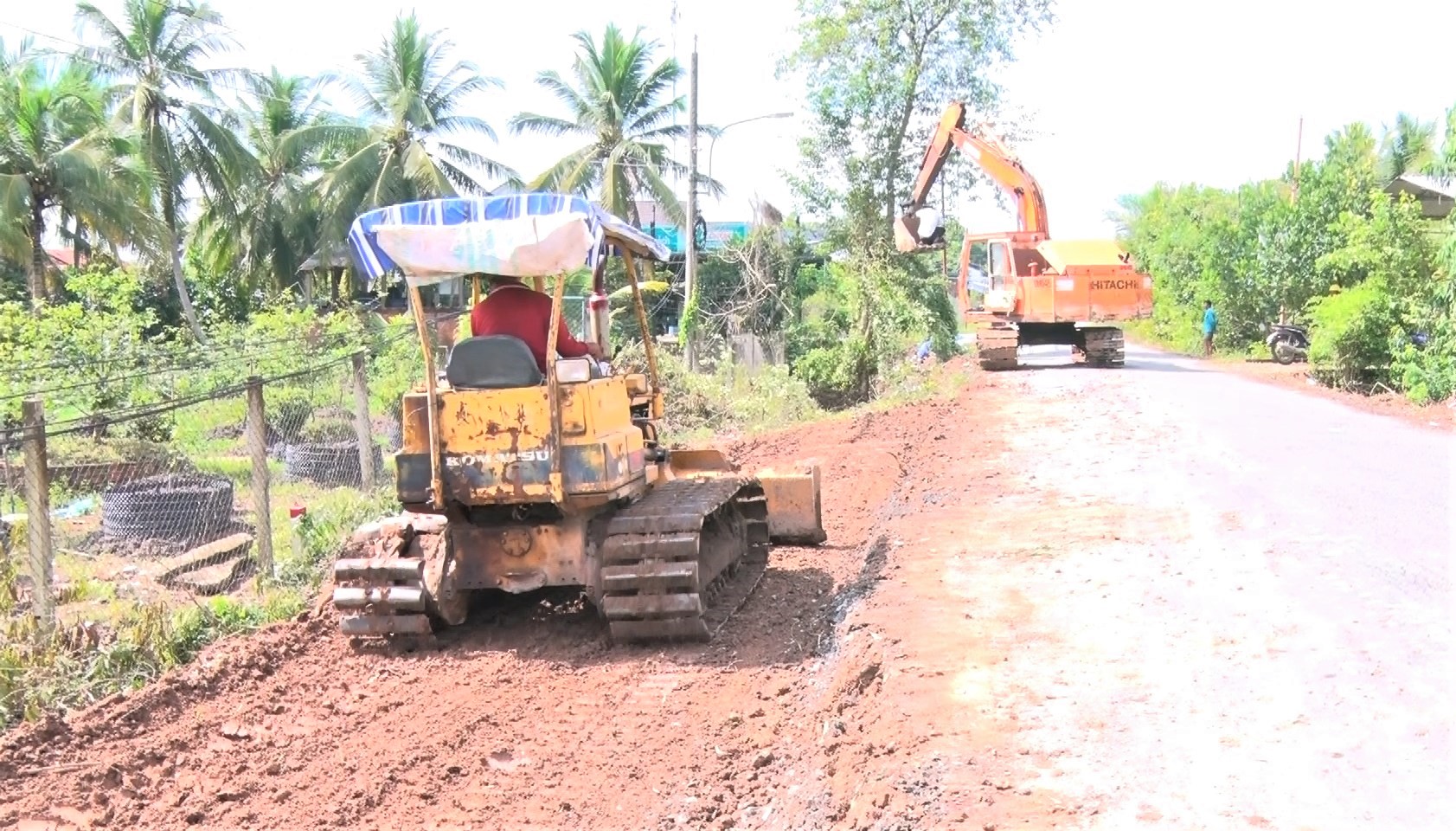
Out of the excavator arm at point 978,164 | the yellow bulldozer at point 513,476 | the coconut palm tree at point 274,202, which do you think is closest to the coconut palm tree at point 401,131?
the coconut palm tree at point 274,202

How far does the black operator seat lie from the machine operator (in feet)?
0.76

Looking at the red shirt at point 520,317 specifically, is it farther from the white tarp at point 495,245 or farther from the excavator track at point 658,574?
the excavator track at point 658,574

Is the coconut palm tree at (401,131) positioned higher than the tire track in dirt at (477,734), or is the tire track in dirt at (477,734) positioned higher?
the coconut palm tree at (401,131)

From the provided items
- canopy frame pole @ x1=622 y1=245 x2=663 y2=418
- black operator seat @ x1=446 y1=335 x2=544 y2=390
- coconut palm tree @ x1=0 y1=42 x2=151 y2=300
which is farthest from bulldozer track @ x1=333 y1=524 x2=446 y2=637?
coconut palm tree @ x1=0 y1=42 x2=151 y2=300

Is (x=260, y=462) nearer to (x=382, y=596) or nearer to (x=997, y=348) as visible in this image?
(x=382, y=596)

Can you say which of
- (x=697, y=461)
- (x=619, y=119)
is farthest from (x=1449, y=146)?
(x=619, y=119)

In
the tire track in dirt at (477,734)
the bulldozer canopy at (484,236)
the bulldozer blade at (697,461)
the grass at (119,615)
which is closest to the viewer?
the tire track in dirt at (477,734)

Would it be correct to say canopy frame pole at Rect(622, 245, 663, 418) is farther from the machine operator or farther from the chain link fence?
the chain link fence

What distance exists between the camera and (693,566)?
22.5 feet

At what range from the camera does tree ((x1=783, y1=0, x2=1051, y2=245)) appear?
33062 millimetres

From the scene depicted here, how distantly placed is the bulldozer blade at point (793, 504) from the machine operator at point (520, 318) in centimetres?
287

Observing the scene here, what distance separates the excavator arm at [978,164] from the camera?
71.8ft

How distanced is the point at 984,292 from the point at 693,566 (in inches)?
659

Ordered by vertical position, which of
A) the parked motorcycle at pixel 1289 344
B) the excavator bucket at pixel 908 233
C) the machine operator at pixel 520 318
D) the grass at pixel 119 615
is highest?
the excavator bucket at pixel 908 233
